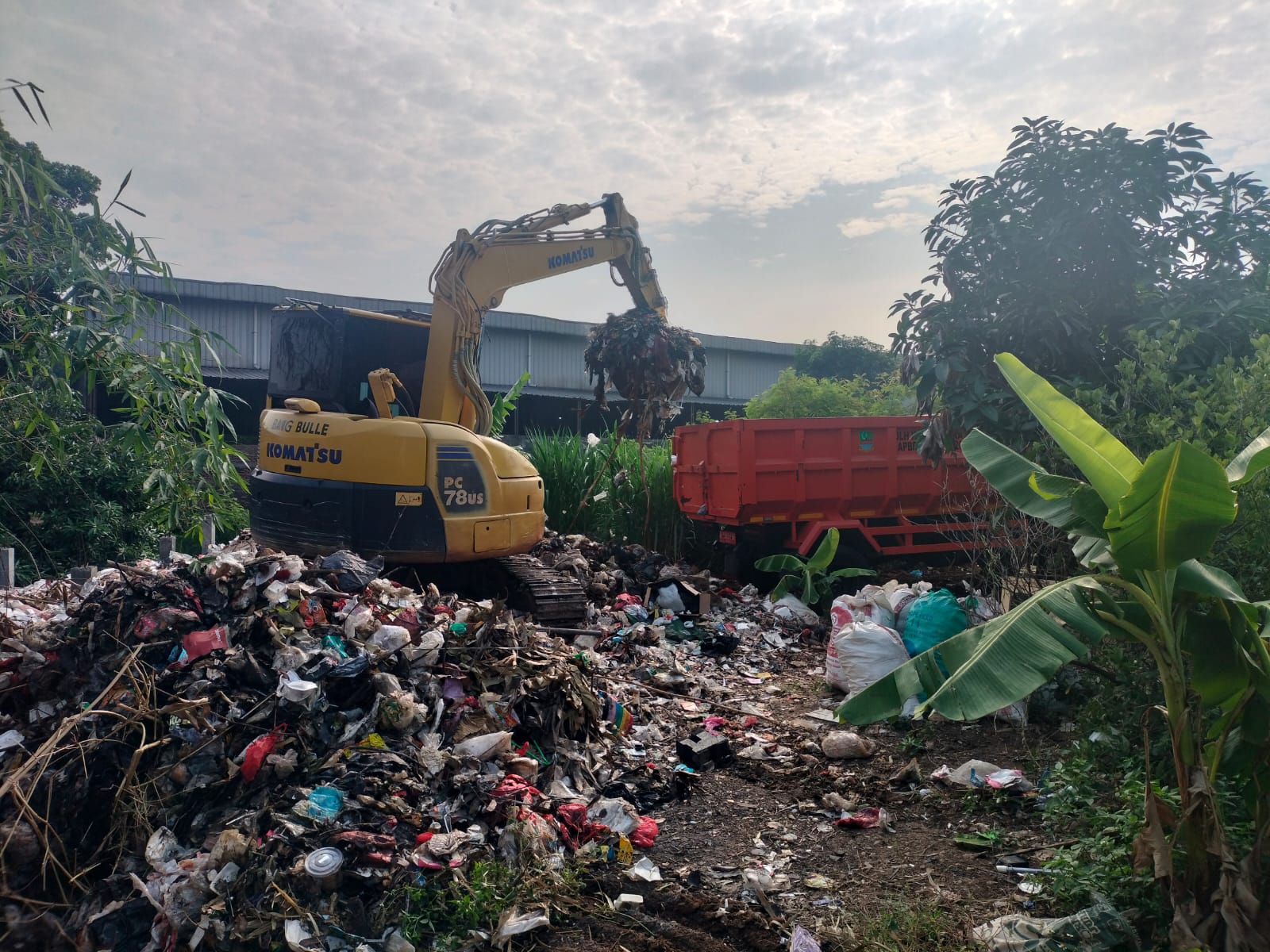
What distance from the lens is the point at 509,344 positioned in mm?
22469

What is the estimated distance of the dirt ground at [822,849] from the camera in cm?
319

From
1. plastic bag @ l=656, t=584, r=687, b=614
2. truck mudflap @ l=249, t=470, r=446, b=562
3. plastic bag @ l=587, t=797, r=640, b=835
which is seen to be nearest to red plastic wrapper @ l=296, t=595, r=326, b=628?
truck mudflap @ l=249, t=470, r=446, b=562

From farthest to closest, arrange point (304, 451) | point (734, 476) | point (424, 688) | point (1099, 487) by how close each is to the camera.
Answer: point (734, 476) < point (304, 451) < point (424, 688) < point (1099, 487)

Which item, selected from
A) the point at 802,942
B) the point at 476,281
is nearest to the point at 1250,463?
the point at 802,942

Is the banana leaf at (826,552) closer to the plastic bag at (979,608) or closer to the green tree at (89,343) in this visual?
the plastic bag at (979,608)

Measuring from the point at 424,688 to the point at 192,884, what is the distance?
140cm

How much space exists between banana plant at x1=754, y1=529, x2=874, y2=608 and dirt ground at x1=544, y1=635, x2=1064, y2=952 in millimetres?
3290

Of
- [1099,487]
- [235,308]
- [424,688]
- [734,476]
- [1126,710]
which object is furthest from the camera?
[235,308]

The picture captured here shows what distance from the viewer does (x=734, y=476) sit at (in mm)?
9281

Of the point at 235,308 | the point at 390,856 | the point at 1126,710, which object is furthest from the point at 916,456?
the point at 235,308

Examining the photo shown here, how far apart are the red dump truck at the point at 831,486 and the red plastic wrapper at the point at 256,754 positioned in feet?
19.6

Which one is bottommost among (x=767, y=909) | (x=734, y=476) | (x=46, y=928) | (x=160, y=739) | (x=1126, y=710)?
(x=46, y=928)

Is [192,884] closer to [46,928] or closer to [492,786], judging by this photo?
[46,928]

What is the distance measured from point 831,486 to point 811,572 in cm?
107
